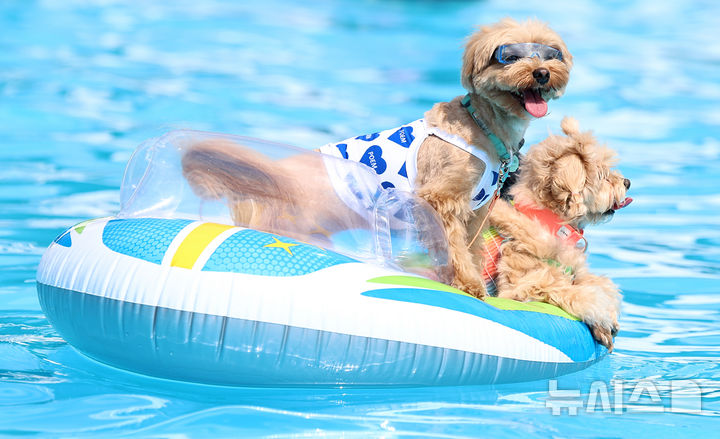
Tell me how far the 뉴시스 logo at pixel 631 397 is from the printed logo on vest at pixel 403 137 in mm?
1522

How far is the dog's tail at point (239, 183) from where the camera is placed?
462 centimetres

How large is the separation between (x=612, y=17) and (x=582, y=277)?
2051cm

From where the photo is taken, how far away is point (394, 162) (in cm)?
497

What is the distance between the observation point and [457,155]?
485 centimetres

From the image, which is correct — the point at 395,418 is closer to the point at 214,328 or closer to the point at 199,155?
the point at 214,328

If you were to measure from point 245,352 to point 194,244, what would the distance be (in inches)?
22.5

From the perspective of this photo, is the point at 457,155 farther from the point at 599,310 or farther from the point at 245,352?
the point at 245,352

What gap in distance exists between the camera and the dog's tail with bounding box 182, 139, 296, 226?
462cm

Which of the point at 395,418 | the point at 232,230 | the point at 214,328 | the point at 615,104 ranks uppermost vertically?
the point at 615,104

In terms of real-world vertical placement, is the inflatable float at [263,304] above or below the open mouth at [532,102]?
below

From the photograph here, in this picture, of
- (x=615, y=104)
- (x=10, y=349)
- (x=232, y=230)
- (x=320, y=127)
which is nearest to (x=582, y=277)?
(x=232, y=230)

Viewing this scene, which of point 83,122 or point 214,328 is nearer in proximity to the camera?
point 214,328

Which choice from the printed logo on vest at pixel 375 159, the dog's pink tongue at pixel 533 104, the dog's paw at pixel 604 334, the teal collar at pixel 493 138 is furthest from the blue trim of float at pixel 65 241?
the dog's paw at pixel 604 334

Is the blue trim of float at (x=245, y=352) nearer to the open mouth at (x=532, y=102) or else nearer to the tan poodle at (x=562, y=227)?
the tan poodle at (x=562, y=227)
